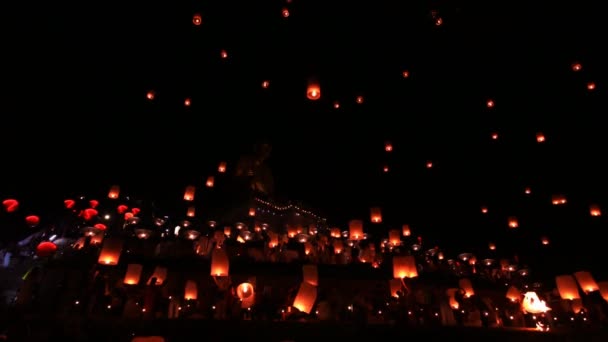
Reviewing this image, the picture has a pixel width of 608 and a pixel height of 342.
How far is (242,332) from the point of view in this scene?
7.20 metres

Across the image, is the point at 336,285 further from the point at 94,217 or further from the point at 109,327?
the point at 94,217

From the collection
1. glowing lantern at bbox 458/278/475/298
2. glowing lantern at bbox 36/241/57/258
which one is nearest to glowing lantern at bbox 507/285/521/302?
glowing lantern at bbox 458/278/475/298

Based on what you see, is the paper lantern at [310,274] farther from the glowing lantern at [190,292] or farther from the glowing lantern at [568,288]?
the glowing lantern at [568,288]

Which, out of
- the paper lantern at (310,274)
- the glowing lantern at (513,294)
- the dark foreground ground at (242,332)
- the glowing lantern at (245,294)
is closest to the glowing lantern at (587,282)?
the glowing lantern at (513,294)

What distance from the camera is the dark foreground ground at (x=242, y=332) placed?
6.62 m

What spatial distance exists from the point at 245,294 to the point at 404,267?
375 centimetres

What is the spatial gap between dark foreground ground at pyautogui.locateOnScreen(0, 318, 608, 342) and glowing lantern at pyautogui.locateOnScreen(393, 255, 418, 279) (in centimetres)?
190

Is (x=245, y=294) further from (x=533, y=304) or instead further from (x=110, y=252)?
(x=533, y=304)

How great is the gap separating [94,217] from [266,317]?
12.8 metres

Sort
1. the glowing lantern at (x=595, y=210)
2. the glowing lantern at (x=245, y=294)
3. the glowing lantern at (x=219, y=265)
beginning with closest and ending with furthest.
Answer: the glowing lantern at (x=245, y=294) → the glowing lantern at (x=219, y=265) → the glowing lantern at (x=595, y=210)

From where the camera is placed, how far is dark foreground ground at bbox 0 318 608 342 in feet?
21.7

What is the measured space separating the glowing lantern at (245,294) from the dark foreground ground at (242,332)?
1.17 metres

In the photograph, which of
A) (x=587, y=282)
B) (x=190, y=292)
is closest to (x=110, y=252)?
(x=190, y=292)

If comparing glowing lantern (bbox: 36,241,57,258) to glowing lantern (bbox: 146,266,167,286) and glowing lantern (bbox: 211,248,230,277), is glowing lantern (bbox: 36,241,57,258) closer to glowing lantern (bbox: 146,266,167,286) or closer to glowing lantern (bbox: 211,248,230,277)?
glowing lantern (bbox: 146,266,167,286)
